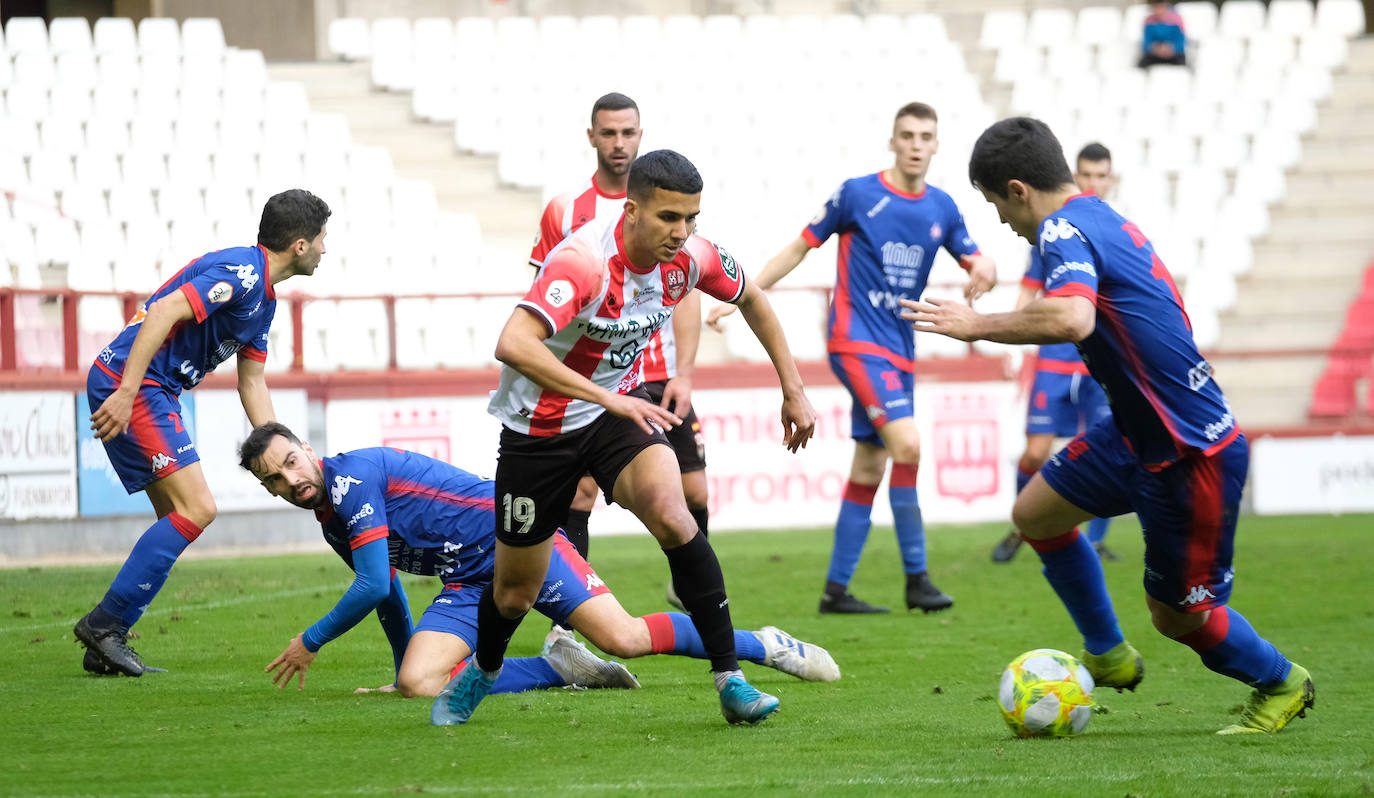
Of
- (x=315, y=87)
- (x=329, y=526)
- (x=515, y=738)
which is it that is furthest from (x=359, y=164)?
(x=515, y=738)

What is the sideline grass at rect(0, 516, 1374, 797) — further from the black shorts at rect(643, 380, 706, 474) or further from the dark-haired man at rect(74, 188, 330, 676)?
the black shorts at rect(643, 380, 706, 474)

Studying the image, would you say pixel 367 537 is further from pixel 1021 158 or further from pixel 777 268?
pixel 777 268

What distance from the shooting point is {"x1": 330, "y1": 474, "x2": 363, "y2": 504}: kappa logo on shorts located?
17.0 ft

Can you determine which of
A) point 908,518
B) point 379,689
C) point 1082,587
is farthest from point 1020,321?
point 908,518

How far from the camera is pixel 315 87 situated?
66.4ft

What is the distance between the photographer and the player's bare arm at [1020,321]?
13.6ft

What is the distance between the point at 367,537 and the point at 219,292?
1568mm

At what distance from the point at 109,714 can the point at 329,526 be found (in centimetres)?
96

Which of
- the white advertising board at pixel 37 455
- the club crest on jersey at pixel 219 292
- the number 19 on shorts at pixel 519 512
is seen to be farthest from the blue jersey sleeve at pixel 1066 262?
the white advertising board at pixel 37 455

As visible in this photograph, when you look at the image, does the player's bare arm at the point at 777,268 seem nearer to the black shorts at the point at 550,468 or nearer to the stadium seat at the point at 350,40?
the black shorts at the point at 550,468

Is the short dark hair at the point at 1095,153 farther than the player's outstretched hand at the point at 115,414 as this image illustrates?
Yes

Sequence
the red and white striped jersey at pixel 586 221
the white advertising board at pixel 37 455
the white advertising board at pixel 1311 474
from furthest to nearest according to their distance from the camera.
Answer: the white advertising board at pixel 1311 474, the white advertising board at pixel 37 455, the red and white striped jersey at pixel 586 221

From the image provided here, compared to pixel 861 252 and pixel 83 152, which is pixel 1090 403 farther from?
pixel 83 152

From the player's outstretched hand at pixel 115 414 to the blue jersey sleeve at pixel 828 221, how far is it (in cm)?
374
